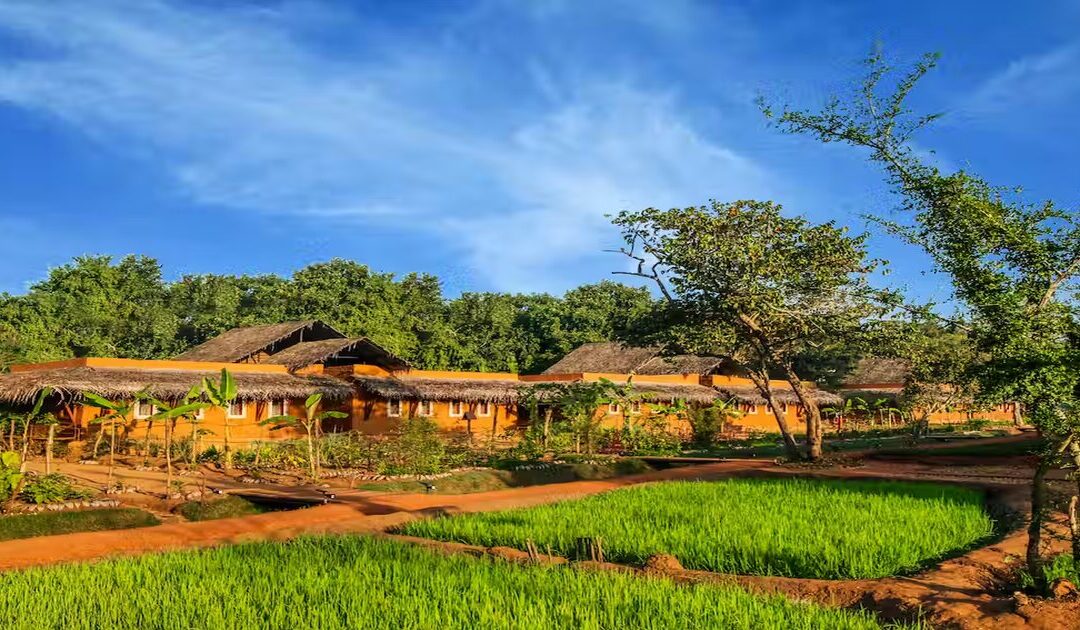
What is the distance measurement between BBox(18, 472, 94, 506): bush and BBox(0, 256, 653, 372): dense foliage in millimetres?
24814

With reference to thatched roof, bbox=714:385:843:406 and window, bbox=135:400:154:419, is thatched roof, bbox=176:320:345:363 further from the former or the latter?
thatched roof, bbox=714:385:843:406

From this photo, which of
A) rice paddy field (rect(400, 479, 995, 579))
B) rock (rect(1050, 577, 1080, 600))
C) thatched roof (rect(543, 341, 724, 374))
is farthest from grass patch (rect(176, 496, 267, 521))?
thatched roof (rect(543, 341, 724, 374))

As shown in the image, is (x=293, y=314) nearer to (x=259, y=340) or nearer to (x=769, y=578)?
(x=259, y=340)

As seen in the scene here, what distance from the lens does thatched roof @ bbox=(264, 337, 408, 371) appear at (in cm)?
2853

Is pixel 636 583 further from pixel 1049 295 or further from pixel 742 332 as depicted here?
pixel 742 332

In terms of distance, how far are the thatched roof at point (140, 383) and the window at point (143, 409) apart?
0.80m

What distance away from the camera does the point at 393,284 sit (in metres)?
44.1

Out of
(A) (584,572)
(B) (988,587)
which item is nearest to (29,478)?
(A) (584,572)

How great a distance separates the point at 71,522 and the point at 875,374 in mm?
47504

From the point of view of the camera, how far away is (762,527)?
9406 mm

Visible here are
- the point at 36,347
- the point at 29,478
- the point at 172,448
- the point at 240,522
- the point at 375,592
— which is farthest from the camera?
the point at 36,347

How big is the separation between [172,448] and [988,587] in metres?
19.6

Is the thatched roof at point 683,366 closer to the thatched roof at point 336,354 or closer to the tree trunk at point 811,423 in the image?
the thatched roof at point 336,354

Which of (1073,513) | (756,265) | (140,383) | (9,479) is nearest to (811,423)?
(756,265)
